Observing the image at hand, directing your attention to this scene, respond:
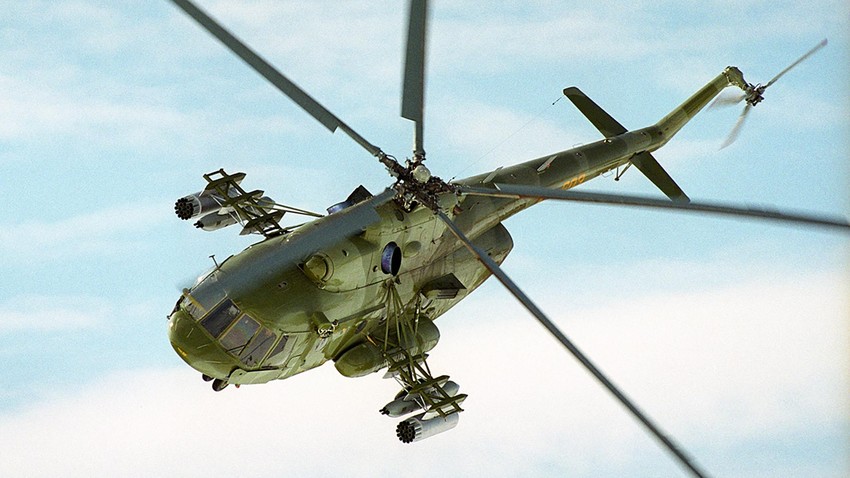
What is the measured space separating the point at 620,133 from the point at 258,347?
10.4 metres

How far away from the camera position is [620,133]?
28.4 meters

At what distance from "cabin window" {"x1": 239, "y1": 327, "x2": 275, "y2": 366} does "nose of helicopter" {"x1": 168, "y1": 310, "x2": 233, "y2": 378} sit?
307 millimetres

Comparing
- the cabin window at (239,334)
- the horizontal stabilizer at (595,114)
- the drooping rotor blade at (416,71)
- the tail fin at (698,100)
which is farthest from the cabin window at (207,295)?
the tail fin at (698,100)

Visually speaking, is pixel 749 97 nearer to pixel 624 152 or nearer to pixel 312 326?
pixel 624 152

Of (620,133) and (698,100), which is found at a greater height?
(698,100)

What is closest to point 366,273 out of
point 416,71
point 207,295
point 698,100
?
point 207,295

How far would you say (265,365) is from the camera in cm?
2270

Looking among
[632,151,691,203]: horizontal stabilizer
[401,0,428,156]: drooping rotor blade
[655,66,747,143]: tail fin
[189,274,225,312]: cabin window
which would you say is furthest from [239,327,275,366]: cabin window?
[655,66,747,143]: tail fin

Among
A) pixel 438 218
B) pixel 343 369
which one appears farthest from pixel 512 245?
pixel 343 369

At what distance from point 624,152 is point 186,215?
9856 millimetres

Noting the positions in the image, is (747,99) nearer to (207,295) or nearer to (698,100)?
(698,100)

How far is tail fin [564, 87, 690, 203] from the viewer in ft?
92.2

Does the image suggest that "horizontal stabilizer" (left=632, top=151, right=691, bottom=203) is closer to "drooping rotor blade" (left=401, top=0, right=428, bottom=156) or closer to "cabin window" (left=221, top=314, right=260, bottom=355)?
"drooping rotor blade" (left=401, top=0, right=428, bottom=156)

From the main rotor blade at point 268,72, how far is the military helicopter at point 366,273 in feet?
0.05
